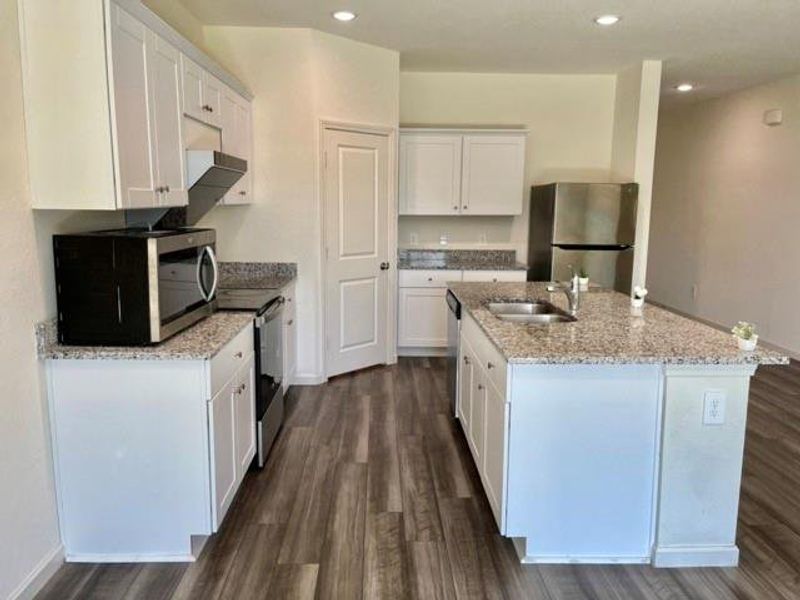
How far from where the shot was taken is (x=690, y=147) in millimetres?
7188

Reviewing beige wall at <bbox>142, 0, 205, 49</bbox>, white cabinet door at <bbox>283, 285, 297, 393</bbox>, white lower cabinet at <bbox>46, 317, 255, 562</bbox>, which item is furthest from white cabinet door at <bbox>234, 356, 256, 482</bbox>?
beige wall at <bbox>142, 0, 205, 49</bbox>

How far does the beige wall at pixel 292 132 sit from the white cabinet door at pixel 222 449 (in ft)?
6.45

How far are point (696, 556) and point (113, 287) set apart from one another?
2.51 m

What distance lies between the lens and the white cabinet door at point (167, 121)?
2.47 m

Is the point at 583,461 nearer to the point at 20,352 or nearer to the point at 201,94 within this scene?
the point at 20,352

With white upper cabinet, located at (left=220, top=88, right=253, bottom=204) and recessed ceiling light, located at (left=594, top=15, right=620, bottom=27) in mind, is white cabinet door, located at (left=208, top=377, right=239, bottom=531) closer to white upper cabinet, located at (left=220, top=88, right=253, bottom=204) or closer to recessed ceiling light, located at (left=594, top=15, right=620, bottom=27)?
white upper cabinet, located at (left=220, top=88, right=253, bottom=204)

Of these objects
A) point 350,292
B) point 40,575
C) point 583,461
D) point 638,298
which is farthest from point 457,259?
point 40,575

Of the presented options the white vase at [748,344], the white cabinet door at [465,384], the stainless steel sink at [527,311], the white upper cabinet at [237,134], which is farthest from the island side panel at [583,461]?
the white upper cabinet at [237,134]

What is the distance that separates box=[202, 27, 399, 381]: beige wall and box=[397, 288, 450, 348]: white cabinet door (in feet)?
3.49

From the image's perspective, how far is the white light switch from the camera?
7.33ft

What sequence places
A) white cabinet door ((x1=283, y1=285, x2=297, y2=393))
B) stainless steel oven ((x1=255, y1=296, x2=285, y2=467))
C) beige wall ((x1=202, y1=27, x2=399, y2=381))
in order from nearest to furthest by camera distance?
stainless steel oven ((x1=255, y1=296, x2=285, y2=467)) < white cabinet door ((x1=283, y1=285, x2=297, y2=393)) < beige wall ((x1=202, y1=27, x2=399, y2=381))

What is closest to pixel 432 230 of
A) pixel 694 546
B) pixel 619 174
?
pixel 619 174

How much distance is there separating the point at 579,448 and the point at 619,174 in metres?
3.95

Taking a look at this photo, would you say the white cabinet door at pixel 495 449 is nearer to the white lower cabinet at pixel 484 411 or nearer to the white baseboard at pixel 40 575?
the white lower cabinet at pixel 484 411
